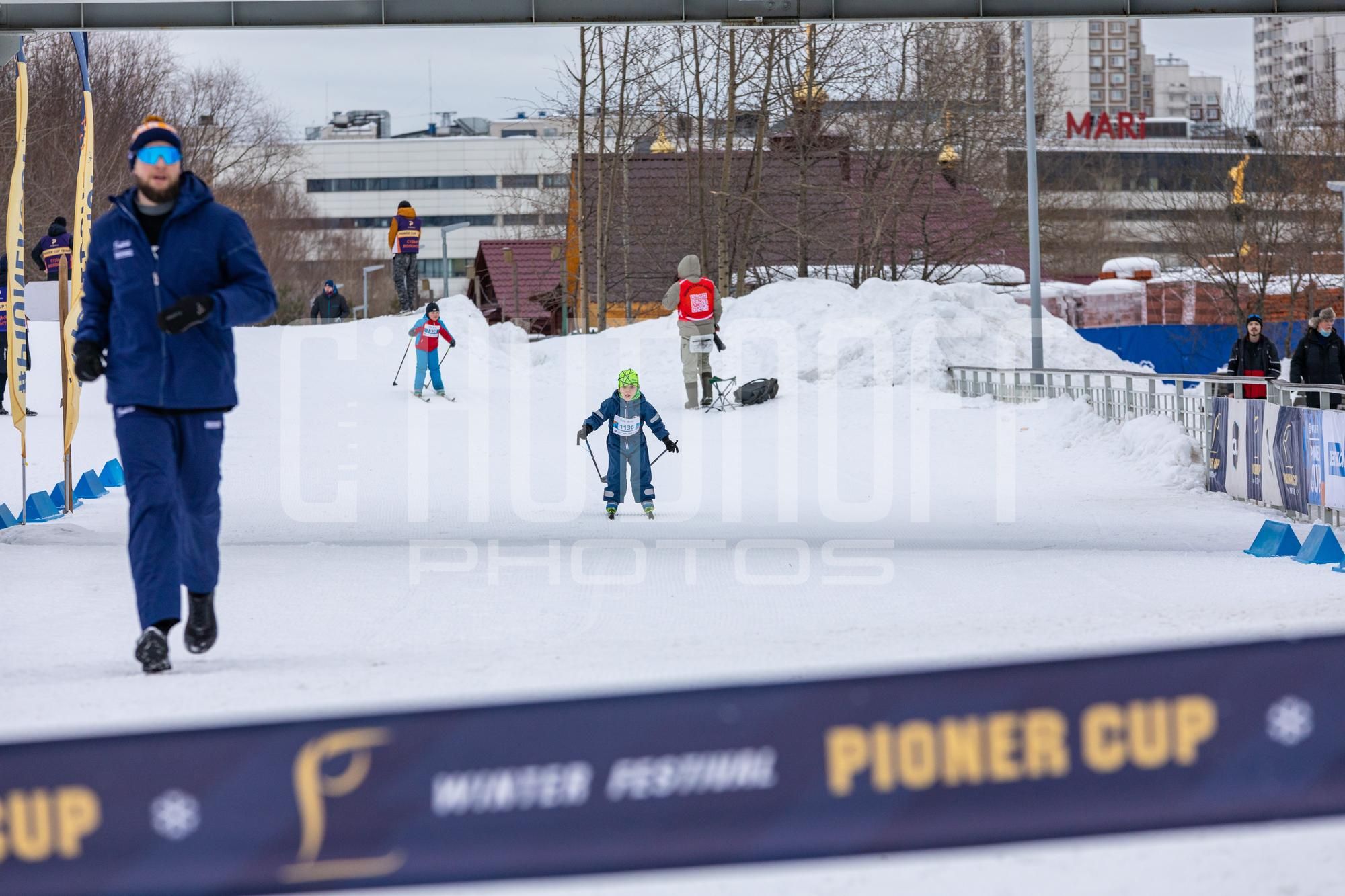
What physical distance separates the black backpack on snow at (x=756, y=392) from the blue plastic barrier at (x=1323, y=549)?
1351 cm

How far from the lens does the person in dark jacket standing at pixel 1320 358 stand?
1753 centimetres

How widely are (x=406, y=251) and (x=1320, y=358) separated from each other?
17.9 meters

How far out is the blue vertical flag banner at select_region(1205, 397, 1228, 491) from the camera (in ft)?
51.2

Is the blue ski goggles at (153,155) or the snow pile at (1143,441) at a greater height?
the blue ski goggles at (153,155)

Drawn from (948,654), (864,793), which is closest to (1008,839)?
(864,793)

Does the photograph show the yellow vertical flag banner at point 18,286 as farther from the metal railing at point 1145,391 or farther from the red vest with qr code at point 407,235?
the red vest with qr code at point 407,235

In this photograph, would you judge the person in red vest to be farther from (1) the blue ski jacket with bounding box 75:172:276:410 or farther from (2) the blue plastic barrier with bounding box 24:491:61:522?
(1) the blue ski jacket with bounding box 75:172:276:410

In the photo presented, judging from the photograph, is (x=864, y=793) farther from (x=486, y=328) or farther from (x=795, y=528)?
(x=486, y=328)

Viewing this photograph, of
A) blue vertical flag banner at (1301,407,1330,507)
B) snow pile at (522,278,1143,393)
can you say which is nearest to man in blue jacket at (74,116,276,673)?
blue vertical flag banner at (1301,407,1330,507)

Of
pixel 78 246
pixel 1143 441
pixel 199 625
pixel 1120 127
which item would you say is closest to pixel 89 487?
pixel 78 246

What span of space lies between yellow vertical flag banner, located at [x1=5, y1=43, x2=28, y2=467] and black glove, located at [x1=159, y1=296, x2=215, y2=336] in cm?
697

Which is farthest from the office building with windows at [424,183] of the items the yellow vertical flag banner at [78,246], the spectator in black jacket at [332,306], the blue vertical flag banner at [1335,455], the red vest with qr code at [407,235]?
the blue vertical flag banner at [1335,455]

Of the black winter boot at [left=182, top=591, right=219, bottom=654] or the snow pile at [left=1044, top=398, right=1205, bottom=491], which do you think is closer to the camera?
the black winter boot at [left=182, top=591, right=219, bottom=654]

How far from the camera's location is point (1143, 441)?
17875mm
